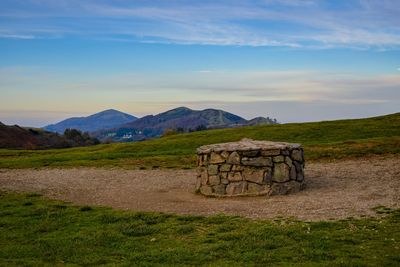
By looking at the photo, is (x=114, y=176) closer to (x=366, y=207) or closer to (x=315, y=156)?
(x=315, y=156)

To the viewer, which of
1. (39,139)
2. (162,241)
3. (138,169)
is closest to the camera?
(162,241)

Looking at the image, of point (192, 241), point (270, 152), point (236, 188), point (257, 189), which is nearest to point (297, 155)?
point (270, 152)

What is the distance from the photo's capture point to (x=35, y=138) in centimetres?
11506

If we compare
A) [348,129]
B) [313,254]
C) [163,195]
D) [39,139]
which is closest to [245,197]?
[163,195]

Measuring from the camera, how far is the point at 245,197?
1784 centimetres

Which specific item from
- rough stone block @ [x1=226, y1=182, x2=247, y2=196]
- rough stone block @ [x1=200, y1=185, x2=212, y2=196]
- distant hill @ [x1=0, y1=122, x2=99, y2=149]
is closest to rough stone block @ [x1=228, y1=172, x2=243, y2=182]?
rough stone block @ [x1=226, y1=182, x2=247, y2=196]

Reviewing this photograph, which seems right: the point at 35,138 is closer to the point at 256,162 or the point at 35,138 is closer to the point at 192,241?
the point at 256,162

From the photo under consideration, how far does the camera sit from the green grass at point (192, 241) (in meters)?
9.51

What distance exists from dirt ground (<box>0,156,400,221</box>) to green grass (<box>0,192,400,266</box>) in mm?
Result: 1452

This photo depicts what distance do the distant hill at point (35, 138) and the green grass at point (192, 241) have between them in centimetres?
8142

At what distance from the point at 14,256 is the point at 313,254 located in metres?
6.66

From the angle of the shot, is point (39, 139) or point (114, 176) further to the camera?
point (39, 139)

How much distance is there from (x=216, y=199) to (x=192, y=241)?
6.86m

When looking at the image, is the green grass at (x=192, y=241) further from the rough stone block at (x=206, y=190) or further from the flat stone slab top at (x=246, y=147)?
the flat stone slab top at (x=246, y=147)
